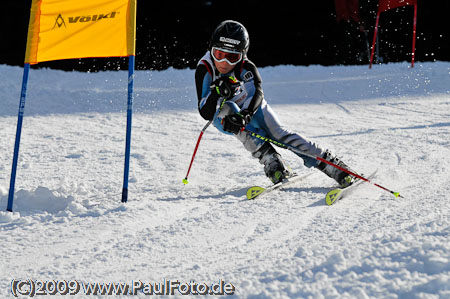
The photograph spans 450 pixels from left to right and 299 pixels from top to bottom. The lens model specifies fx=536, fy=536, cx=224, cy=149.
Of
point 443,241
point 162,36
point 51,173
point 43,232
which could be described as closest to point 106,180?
point 51,173

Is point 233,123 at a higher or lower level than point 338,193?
higher

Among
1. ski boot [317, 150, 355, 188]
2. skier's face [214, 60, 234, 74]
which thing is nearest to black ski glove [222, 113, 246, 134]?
skier's face [214, 60, 234, 74]

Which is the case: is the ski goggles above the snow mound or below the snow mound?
above

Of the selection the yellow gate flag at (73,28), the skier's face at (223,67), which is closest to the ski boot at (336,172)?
the skier's face at (223,67)

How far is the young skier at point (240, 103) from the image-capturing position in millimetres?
3869

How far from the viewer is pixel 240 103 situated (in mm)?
4125

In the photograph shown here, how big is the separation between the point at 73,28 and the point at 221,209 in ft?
5.17

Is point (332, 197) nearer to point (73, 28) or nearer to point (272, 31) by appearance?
point (73, 28)

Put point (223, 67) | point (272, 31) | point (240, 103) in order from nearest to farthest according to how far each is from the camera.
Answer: point (223, 67), point (240, 103), point (272, 31)

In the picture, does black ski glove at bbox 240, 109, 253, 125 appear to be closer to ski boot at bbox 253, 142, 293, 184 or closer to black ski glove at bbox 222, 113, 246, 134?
black ski glove at bbox 222, 113, 246, 134

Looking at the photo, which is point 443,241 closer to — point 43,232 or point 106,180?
point 43,232

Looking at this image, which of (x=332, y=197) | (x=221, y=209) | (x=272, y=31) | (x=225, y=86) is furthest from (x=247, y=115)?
(x=272, y=31)

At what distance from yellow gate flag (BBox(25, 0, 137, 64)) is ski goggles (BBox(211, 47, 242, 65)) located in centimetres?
70

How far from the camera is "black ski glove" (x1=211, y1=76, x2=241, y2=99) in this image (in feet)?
12.7
